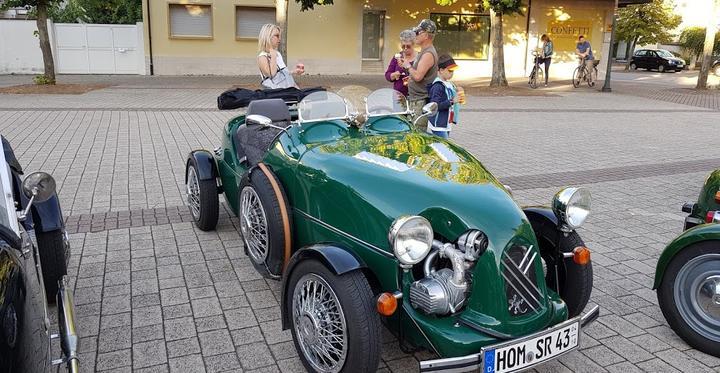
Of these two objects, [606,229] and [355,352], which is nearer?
[355,352]

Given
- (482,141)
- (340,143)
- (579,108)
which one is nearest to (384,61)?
(579,108)

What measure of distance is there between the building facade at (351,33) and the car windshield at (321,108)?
21121 millimetres

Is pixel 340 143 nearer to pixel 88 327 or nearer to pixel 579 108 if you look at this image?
pixel 88 327

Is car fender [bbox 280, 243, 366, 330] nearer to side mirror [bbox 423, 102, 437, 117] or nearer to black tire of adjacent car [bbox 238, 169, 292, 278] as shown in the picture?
black tire of adjacent car [bbox 238, 169, 292, 278]

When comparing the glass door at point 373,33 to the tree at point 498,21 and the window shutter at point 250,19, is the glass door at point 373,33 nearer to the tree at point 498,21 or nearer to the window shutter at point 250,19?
the window shutter at point 250,19

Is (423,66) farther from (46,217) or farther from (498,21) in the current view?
(498,21)

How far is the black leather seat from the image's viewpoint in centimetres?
437

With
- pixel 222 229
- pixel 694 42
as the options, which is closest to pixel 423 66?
pixel 222 229

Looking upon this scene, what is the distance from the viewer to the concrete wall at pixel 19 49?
22875mm

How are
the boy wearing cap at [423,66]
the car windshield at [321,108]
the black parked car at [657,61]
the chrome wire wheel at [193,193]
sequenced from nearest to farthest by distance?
the car windshield at [321,108], the chrome wire wheel at [193,193], the boy wearing cap at [423,66], the black parked car at [657,61]

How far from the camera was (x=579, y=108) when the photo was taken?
15922 millimetres

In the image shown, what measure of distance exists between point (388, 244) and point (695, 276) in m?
1.98

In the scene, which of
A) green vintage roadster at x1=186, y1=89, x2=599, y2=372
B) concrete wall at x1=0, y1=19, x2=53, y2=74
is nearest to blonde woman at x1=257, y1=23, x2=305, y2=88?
green vintage roadster at x1=186, y1=89, x2=599, y2=372

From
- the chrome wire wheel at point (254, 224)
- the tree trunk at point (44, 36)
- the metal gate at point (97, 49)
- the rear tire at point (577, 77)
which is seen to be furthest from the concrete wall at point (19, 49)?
the chrome wire wheel at point (254, 224)
